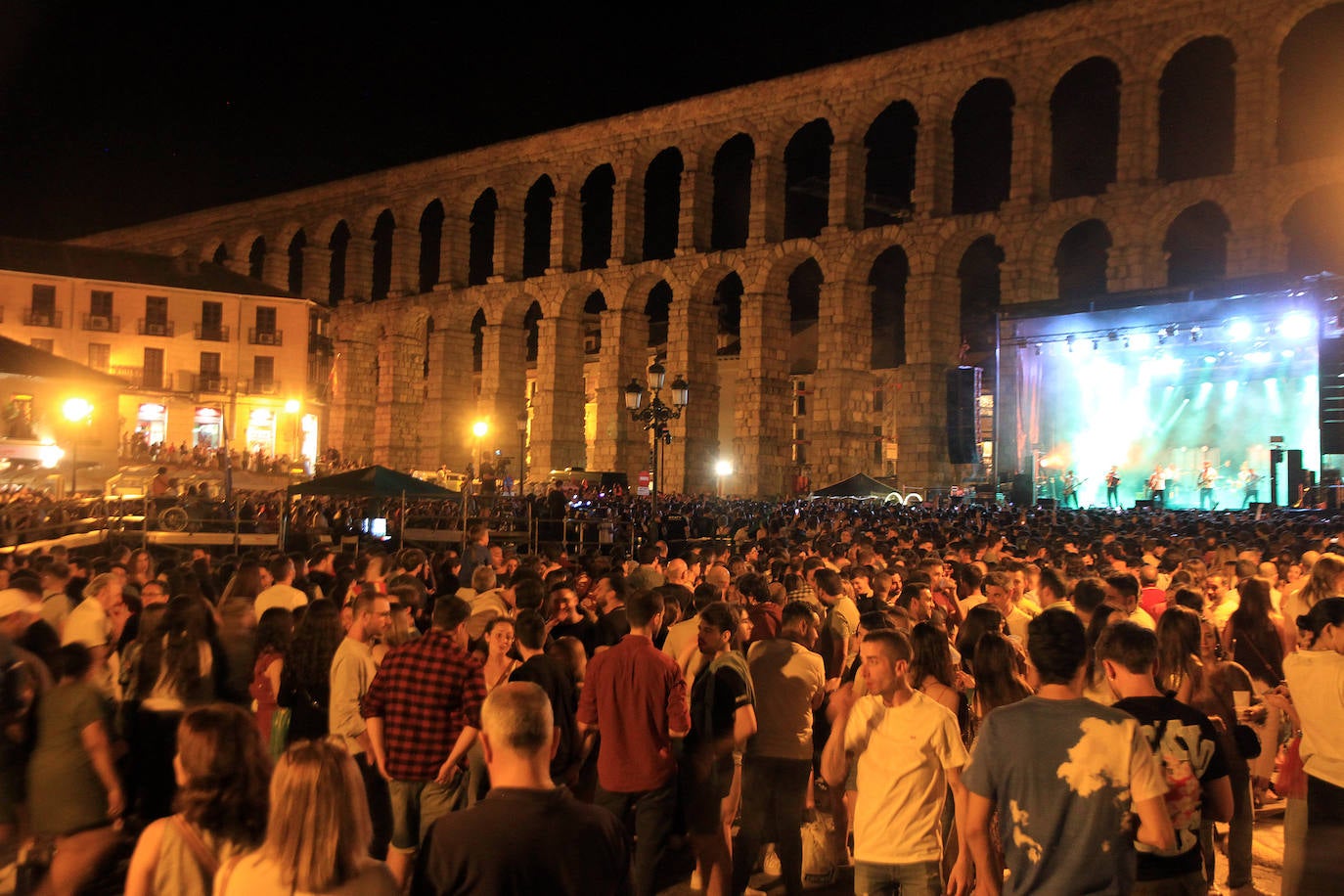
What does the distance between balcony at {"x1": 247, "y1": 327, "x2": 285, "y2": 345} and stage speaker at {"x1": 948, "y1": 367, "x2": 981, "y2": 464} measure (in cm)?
3234

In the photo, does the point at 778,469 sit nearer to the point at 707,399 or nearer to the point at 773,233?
the point at 707,399

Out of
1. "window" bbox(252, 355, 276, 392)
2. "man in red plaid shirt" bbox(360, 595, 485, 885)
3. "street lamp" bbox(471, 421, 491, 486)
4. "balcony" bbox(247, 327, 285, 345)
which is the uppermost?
"balcony" bbox(247, 327, 285, 345)

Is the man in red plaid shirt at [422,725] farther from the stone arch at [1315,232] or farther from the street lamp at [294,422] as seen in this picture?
the street lamp at [294,422]

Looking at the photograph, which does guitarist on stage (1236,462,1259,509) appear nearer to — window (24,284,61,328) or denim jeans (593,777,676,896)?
denim jeans (593,777,676,896)

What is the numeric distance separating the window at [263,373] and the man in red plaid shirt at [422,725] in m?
47.2

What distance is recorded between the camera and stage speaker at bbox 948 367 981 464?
90.4 feet

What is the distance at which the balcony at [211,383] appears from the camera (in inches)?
1912

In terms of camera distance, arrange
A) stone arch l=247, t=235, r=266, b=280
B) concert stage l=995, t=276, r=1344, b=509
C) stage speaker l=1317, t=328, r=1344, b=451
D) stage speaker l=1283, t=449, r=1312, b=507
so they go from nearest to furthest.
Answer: stage speaker l=1317, t=328, r=1344, b=451, stage speaker l=1283, t=449, r=1312, b=507, concert stage l=995, t=276, r=1344, b=509, stone arch l=247, t=235, r=266, b=280

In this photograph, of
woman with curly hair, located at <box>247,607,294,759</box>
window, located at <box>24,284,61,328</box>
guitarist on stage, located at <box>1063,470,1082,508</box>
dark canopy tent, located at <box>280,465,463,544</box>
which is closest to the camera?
woman with curly hair, located at <box>247,607,294,759</box>

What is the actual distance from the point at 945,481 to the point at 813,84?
12881 millimetres

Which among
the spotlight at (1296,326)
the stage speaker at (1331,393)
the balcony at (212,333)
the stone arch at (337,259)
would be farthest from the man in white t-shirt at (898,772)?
the stone arch at (337,259)

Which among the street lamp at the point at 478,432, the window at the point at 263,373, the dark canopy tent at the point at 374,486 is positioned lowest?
the dark canopy tent at the point at 374,486

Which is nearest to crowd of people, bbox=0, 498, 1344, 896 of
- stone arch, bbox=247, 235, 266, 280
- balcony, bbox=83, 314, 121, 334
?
balcony, bbox=83, 314, 121, 334

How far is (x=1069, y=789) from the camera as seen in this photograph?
346cm
